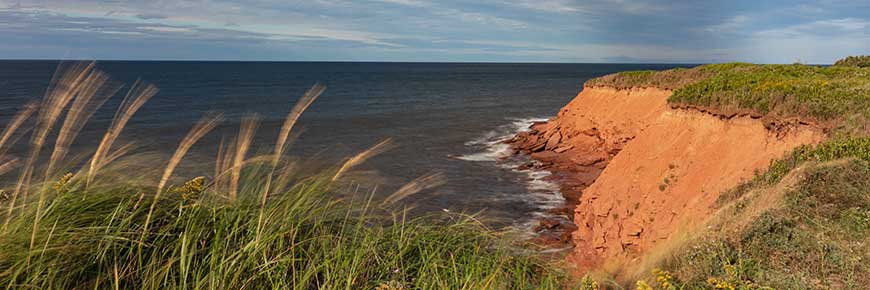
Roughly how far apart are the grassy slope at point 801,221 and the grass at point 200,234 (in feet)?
4.49

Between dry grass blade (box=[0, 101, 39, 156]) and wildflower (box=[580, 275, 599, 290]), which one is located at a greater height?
dry grass blade (box=[0, 101, 39, 156])

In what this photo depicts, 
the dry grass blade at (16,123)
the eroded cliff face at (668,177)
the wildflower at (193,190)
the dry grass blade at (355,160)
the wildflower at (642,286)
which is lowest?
the eroded cliff face at (668,177)

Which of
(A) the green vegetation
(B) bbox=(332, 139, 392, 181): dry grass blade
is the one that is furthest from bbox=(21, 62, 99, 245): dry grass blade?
(A) the green vegetation

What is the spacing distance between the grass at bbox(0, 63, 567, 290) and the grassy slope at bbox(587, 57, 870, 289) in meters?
1.37

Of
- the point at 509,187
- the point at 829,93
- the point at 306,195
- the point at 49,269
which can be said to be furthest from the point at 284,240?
the point at 509,187

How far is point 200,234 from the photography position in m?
3.42

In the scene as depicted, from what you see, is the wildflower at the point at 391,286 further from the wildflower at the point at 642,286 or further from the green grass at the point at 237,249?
the wildflower at the point at 642,286

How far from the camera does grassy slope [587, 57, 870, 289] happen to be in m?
5.38

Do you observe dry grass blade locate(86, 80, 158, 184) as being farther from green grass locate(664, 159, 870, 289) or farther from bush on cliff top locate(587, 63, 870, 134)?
bush on cliff top locate(587, 63, 870, 134)

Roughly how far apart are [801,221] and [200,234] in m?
7.22

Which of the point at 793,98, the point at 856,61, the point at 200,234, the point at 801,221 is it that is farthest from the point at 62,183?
the point at 856,61

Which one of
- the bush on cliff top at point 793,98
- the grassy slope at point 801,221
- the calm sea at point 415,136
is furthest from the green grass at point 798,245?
the bush on cliff top at point 793,98

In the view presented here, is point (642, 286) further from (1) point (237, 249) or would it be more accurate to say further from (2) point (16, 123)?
(2) point (16, 123)

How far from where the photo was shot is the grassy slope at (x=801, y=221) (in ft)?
17.7
